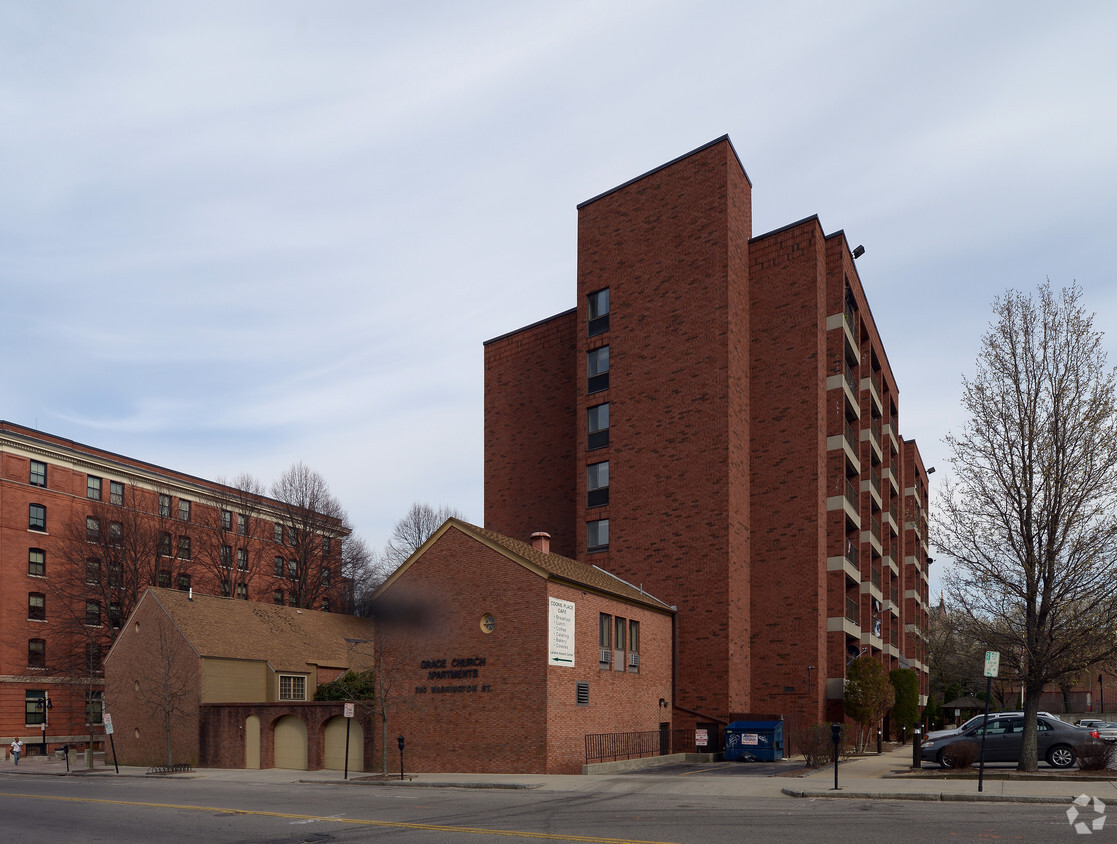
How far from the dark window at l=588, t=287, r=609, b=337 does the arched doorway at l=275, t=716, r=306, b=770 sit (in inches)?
855

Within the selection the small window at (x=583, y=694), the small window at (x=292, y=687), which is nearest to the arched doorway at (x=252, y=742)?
the small window at (x=292, y=687)

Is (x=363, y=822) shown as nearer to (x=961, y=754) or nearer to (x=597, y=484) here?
(x=961, y=754)

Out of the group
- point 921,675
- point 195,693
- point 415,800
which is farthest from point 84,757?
point 921,675

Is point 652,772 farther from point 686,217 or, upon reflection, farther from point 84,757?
point 84,757

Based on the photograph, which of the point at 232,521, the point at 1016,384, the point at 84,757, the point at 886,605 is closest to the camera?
the point at 1016,384

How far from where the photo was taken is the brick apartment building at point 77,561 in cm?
5525

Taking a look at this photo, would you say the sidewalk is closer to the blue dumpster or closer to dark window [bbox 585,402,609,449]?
the blue dumpster

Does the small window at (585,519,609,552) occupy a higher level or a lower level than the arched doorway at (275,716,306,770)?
higher

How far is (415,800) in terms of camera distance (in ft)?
71.2

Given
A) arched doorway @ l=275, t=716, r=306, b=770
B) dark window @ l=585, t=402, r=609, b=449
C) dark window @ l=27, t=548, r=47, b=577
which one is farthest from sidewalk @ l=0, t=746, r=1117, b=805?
dark window @ l=27, t=548, r=47, b=577

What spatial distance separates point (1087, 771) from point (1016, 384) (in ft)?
33.2

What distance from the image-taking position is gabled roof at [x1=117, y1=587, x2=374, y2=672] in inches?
1673

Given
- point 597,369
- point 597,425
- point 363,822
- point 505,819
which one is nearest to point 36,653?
point 597,425

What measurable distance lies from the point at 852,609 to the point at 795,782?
71.0ft
